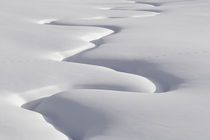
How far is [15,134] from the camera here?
6.22 feet

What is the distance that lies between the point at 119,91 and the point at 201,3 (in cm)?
530

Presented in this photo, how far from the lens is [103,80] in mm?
2668

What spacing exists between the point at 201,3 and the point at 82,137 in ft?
19.3

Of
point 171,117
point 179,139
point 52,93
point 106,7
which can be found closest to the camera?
point 179,139

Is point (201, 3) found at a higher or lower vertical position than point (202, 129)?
lower

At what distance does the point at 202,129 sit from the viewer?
192 centimetres

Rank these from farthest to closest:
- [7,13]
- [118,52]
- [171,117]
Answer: [7,13], [118,52], [171,117]

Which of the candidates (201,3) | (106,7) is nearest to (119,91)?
(106,7)

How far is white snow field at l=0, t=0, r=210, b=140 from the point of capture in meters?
1.97

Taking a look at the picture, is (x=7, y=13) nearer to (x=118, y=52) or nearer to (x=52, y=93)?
(x=118, y=52)

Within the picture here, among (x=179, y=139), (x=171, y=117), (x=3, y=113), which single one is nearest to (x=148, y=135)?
(x=179, y=139)

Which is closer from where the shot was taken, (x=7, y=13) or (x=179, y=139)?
(x=179, y=139)

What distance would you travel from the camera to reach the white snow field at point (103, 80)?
197 cm

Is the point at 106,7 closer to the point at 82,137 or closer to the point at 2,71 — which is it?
the point at 2,71
